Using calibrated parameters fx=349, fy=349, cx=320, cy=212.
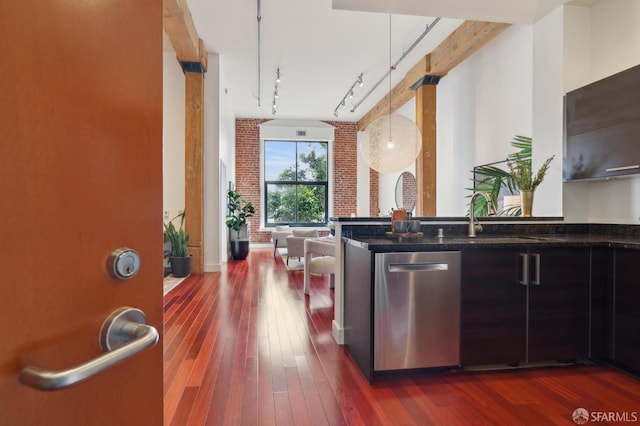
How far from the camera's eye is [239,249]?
762 centimetres

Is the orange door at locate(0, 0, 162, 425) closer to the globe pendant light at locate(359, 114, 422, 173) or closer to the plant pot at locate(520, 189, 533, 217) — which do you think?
the plant pot at locate(520, 189, 533, 217)

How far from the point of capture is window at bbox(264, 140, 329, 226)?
10.4 m

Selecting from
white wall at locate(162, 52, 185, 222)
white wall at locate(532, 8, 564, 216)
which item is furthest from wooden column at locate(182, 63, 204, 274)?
white wall at locate(532, 8, 564, 216)

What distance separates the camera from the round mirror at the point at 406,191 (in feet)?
26.9

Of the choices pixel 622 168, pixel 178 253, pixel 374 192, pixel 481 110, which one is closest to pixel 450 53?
pixel 481 110

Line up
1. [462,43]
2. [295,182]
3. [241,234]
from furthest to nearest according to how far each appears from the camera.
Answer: [295,182] < [241,234] < [462,43]

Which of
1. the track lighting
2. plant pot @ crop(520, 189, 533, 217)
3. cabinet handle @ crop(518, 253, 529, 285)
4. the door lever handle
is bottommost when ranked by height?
cabinet handle @ crop(518, 253, 529, 285)

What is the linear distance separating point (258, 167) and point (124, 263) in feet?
32.5

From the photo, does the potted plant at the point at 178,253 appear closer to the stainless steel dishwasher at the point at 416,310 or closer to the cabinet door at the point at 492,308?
the stainless steel dishwasher at the point at 416,310

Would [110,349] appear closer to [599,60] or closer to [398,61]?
[599,60]

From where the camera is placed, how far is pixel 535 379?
2.30 metres

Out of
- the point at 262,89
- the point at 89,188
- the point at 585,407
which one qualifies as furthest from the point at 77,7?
the point at 262,89

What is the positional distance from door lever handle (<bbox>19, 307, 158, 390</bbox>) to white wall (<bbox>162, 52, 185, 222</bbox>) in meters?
5.90

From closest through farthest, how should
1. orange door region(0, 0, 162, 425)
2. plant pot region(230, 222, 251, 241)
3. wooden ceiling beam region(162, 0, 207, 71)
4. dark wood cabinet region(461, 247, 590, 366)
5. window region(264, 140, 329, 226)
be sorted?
orange door region(0, 0, 162, 425) → dark wood cabinet region(461, 247, 590, 366) → wooden ceiling beam region(162, 0, 207, 71) → plant pot region(230, 222, 251, 241) → window region(264, 140, 329, 226)
